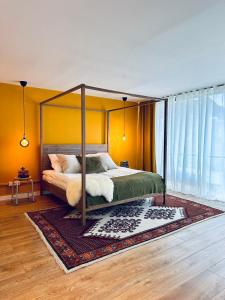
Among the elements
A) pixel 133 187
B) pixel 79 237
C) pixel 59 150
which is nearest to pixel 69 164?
pixel 59 150

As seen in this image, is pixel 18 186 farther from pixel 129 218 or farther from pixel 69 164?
pixel 129 218

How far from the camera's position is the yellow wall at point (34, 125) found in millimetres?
4266

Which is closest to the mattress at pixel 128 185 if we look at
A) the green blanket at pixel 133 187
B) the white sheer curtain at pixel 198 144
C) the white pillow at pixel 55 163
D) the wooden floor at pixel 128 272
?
the green blanket at pixel 133 187

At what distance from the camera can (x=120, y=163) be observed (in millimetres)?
5762

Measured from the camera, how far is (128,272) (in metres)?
2.04

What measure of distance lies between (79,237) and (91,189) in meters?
0.70

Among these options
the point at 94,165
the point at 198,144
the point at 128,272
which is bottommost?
the point at 128,272

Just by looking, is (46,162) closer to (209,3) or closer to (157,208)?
(157,208)

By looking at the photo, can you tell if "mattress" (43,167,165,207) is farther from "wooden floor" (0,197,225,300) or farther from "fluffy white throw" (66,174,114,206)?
"wooden floor" (0,197,225,300)

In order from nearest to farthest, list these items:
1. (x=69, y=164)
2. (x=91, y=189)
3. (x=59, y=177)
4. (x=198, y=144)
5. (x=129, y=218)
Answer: (x=91, y=189)
(x=129, y=218)
(x=59, y=177)
(x=69, y=164)
(x=198, y=144)

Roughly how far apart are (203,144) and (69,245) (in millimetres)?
3399

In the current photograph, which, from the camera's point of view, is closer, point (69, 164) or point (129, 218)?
point (129, 218)

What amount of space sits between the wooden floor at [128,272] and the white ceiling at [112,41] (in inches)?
93.8

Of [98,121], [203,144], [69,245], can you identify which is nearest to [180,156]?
[203,144]
